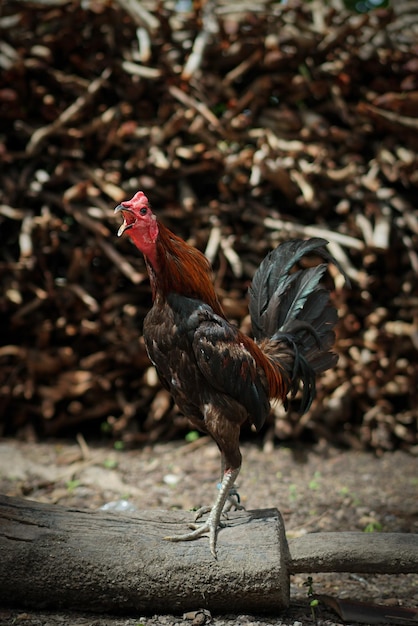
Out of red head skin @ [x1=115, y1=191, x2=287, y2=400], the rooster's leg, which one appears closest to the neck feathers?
red head skin @ [x1=115, y1=191, x2=287, y2=400]

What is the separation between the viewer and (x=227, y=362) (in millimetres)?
2604

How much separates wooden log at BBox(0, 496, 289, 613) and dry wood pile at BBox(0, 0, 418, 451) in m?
2.43

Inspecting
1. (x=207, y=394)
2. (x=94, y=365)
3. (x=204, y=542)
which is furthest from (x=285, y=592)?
(x=94, y=365)

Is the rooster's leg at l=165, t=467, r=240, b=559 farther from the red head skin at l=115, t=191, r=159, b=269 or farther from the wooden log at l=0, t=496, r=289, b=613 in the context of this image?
the red head skin at l=115, t=191, r=159, b=269

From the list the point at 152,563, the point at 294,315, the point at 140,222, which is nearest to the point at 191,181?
the point at 294,315

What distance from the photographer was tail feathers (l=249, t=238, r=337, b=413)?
308 centimetres

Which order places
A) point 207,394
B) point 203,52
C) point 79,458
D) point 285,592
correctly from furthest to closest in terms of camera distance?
1. point 203,52
2. point 79,458
3. point 207,394
4. point 285,592

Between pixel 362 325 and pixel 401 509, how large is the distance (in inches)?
67.1

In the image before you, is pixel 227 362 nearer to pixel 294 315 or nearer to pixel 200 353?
pixel 200 353

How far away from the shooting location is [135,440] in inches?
200

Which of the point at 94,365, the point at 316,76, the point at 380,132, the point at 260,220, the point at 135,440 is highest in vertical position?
the point at 316,76

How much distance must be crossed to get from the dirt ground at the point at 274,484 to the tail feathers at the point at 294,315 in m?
0.96

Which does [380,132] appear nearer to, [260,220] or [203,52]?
[260,220]

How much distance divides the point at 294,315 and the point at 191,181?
2488 mm
